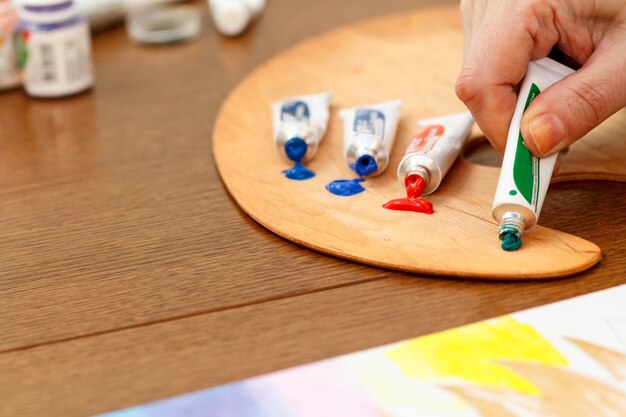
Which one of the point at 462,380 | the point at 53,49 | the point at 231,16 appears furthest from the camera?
the point at 231,16

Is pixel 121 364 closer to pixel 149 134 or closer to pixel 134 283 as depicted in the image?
pixel 134 283

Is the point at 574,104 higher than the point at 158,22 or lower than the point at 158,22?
higher

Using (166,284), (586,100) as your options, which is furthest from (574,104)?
(166,284)

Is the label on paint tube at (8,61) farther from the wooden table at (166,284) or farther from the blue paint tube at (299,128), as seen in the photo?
the blue paint tube at (299,128)

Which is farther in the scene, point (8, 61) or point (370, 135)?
point (8, 61)

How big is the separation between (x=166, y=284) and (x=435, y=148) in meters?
0.28

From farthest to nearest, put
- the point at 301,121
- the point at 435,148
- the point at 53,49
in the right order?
the point at 53,49, the point at 301,121, the point at 435,148

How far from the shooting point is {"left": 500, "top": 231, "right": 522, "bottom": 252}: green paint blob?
2.20 ft

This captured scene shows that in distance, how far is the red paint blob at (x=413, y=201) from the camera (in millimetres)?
740

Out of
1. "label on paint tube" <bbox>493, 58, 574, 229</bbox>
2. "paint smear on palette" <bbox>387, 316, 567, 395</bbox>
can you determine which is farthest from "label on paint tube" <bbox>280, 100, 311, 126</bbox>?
"paint smear on palette" <bbox>387, 316, 567, 395</bbox>

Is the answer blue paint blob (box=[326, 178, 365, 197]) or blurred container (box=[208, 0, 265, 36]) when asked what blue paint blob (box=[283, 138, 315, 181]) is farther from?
blurred container (box=[208, 0, 265, 36])

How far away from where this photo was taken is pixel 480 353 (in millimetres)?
586

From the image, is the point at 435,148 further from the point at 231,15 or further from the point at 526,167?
the point at 231,15

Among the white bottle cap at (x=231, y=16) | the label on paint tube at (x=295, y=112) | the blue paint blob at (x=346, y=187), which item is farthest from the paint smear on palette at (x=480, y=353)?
the white bottle cap at (x=231, y=16)
